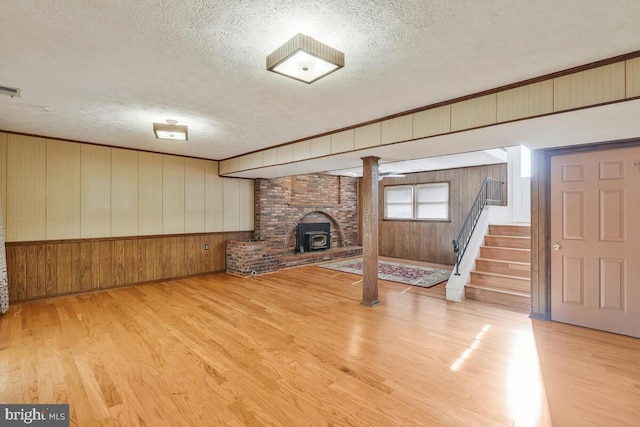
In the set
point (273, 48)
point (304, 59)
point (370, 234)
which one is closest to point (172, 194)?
point (370, 234)

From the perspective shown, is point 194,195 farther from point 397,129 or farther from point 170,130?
point 397,129

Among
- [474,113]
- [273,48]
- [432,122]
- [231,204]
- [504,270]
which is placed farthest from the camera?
[231,204]

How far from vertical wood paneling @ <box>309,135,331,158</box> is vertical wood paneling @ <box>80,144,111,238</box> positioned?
384 cm

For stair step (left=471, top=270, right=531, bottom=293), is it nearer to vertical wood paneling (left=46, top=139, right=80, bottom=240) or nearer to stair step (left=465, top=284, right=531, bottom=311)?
stair step (left=465, top=284, right=531, bottom=311)

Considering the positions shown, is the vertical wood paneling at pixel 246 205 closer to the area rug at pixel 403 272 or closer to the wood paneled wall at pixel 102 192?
the wood paneled wall at pixel 102 192

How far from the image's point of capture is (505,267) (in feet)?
16.4

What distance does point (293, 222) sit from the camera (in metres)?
8.38

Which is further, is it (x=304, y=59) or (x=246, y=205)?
(x=246, y=205)

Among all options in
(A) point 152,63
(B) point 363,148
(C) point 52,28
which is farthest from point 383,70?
(C) point 52,28

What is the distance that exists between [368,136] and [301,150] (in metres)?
1.34

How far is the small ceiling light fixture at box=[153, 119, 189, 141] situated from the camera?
371 cm

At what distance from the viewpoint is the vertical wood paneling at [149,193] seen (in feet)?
19.4

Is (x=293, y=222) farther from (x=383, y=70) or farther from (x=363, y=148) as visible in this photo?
(x=383, y=70)

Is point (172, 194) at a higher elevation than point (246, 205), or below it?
higher
